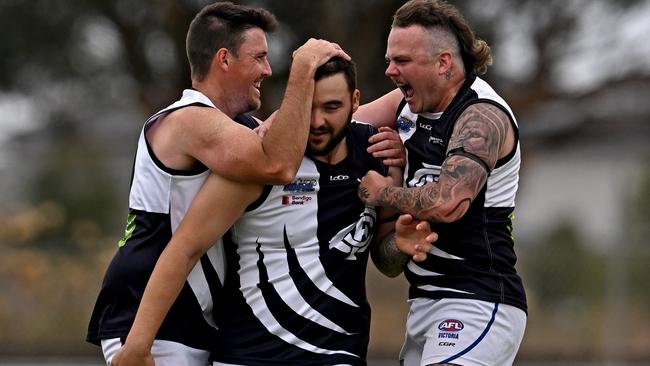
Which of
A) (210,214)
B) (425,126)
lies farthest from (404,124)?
(210,214)

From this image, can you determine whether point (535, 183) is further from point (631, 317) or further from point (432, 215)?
point (432, 215)

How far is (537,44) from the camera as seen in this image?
17719 mm

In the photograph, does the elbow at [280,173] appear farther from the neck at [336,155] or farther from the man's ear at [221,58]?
the man's ear at [221,58]

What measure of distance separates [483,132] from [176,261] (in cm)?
144

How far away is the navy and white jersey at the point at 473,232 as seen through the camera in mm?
5125

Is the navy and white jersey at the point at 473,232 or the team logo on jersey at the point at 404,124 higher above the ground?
the team logo on jersey at the point at 404,124

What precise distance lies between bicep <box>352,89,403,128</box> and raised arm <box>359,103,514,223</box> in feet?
1.94

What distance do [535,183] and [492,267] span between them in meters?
22.7

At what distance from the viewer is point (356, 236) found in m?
5.08

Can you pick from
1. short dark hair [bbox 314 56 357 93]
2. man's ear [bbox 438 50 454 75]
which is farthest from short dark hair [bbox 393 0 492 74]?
short dark hair [bbox 314 56 357 93]

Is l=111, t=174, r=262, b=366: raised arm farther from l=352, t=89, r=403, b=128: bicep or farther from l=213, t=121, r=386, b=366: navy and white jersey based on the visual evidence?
l=352, t=89, r=403, b=128: bicep

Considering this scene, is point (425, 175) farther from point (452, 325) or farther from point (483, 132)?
point (452, 325)

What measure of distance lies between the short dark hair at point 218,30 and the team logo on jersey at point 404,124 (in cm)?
80

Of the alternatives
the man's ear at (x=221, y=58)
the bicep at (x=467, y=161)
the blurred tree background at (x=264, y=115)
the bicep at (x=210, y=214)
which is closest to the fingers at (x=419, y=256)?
the bicep at (x=467, y=161)
